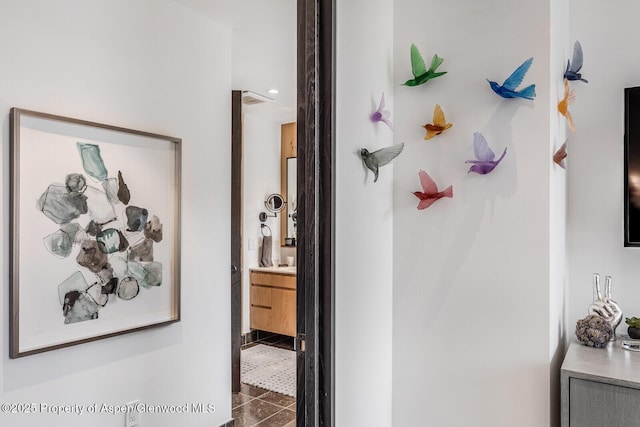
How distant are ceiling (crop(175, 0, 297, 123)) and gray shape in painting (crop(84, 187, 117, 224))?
0.56 meters

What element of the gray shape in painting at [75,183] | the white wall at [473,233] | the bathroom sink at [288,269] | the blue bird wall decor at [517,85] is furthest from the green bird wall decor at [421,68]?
the gray shape in painting at [75,183]

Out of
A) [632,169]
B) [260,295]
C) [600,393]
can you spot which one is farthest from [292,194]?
[632,169]

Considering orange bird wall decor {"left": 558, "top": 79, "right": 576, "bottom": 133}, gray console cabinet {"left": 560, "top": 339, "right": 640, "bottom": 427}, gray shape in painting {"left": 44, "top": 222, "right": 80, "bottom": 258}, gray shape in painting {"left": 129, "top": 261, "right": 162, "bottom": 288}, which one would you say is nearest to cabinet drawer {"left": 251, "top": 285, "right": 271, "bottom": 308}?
gray shape in painting {"left": 129, "top": 261, "right": 162, "bottom": 288}

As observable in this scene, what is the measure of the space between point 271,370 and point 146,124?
93 centimetres

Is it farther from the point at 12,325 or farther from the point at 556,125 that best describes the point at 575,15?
the point at 12,325

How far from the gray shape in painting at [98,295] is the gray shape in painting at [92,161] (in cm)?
33

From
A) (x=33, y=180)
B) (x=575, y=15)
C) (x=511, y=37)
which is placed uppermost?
(x=575, y=15)

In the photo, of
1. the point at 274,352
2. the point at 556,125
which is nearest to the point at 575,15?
the point at 556,125

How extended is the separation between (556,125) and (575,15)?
645 millimetres

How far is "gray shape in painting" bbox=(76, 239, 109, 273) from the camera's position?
129 cm

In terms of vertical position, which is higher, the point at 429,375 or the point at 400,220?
the point at 400,220

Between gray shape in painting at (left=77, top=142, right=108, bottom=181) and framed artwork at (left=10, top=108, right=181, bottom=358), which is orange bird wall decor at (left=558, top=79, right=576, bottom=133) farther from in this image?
gray shape in painting at (left=77, top=142, right=108, bottom=181)

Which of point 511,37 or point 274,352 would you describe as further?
point 274,352

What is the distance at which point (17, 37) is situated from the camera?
109cm
